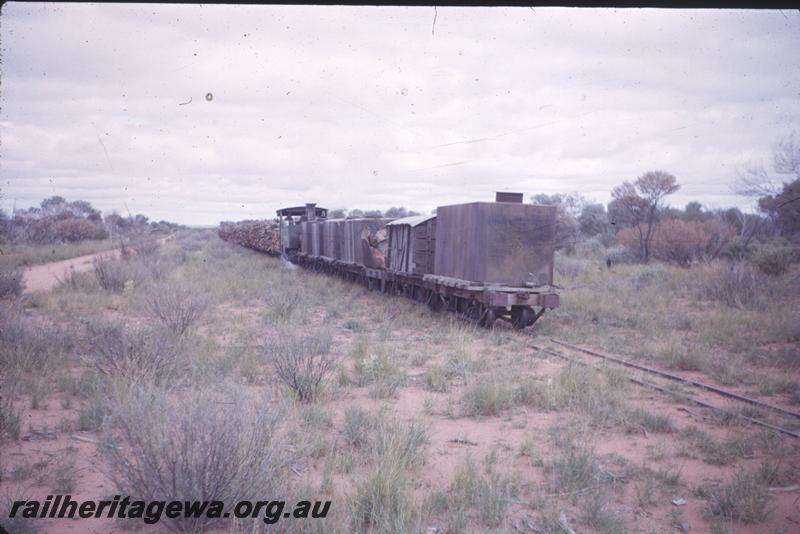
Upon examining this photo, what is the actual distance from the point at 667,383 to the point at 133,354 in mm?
8248

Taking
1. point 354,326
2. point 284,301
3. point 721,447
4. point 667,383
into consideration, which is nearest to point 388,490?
point 721,447

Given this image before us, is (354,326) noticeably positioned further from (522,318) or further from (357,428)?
(357,428)

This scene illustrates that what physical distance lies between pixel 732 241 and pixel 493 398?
27.0m

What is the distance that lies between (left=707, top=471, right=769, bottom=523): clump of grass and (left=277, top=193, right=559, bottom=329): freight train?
7210 millimetres

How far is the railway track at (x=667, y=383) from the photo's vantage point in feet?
21.8

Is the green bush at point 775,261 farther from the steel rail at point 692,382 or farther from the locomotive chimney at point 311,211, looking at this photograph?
the locomotive chimney at point 311,211

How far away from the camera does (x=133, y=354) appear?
23.9ft

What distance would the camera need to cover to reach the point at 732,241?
27875mm

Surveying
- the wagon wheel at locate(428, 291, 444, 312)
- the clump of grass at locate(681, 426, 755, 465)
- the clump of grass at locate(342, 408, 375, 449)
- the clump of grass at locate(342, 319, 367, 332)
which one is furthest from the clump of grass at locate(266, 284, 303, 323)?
the clump of grass at locate(681, 426, 755, 465)

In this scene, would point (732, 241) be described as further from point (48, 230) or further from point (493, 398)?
point (48, 230)

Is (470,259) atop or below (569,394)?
atop

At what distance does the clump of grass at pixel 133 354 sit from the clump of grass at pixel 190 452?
3.37 m

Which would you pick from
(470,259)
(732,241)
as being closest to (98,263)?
(470,259)

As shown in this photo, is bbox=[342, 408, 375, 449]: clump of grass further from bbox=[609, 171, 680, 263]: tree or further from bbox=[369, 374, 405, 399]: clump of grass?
bbox=[609, 171, 680, 263]: tree
